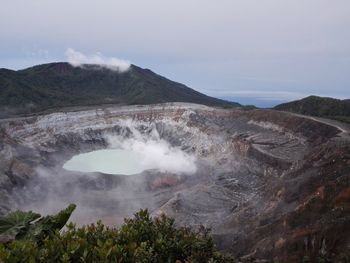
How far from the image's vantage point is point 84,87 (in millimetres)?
147125

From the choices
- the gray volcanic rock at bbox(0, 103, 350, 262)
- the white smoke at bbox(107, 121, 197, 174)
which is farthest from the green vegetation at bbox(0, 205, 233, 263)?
the white smoke at bbox(107, 121, 197, 174)

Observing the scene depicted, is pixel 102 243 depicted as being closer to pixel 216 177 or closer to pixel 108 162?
pixel 216 177

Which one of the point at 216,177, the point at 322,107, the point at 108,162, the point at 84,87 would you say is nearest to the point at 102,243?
the point at 216,177

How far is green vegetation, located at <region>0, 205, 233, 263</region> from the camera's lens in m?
10.6

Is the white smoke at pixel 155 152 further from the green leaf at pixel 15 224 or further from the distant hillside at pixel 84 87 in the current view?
the green leaf at pixel 15 224

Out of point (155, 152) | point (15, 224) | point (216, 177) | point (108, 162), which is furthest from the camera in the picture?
point (155, 152)

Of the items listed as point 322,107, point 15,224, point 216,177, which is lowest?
point 216,177

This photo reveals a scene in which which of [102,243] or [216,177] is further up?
[102,243]

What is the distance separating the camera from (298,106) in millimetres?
73312

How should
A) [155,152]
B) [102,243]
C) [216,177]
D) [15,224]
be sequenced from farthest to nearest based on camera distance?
[155,152] < [216,177] < [15,224] < [102,243]

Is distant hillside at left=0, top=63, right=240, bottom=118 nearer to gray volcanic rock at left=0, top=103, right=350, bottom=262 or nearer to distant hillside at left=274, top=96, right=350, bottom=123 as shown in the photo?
gray volcanic rock at left=0, top=103, right=350, bottom=262

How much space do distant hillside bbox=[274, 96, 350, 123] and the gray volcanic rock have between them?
10.4m

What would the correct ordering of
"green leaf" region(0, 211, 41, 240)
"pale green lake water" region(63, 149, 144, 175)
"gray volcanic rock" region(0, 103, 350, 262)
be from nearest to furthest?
1. "green leaf" region(0, 211, 41, 240)
2. "gray volcanic rock" region(0, 103, 350, 262)
3. "pale green lake water" region(63, 149, 144, 175)

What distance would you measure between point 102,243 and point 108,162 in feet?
182
